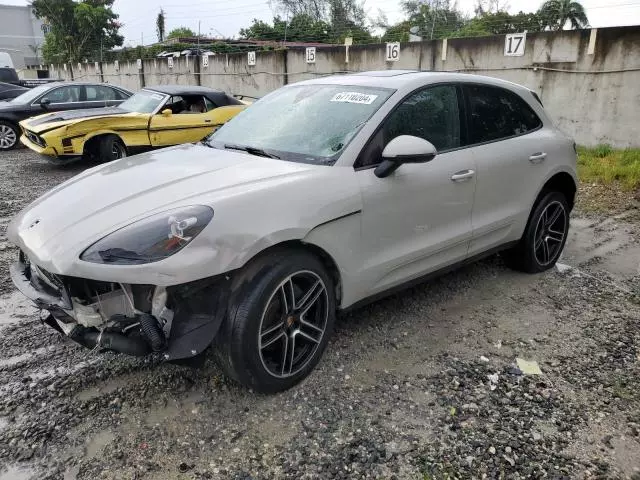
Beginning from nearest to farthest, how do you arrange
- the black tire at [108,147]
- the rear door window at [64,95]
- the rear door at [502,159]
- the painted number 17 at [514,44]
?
the rear door at [502,159] → the black tire at [108,147] → the painted number 17 at [514,44] → the rear door window at [64,95]

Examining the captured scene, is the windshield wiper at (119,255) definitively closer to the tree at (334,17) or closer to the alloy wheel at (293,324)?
the alloy wheel at (293,324)

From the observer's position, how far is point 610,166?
26.8 feet

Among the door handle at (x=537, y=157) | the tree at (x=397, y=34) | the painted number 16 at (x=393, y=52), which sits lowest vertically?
the door handle at (x=537, y=157)

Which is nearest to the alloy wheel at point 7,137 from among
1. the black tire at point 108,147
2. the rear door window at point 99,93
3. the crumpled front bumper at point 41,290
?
the rear door window at point 99,93

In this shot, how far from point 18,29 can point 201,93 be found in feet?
251

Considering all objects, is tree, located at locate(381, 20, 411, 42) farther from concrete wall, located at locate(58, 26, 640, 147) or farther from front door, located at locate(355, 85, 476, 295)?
front door, located at locate(355, 85, 476, 295)

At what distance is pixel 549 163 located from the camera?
432 centimetres

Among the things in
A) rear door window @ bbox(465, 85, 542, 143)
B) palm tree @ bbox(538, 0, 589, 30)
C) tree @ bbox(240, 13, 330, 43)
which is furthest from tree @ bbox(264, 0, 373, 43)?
rear door window @ bbox(465, 85, 542, 143)

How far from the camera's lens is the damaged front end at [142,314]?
2.46 metres

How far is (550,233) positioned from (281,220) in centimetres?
295

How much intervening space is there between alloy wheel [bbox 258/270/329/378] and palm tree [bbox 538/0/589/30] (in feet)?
82.5

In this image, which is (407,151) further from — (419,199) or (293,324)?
(293,324)

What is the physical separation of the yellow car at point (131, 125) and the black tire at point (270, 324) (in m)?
6.98

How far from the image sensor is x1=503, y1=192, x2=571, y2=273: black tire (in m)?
4.39
